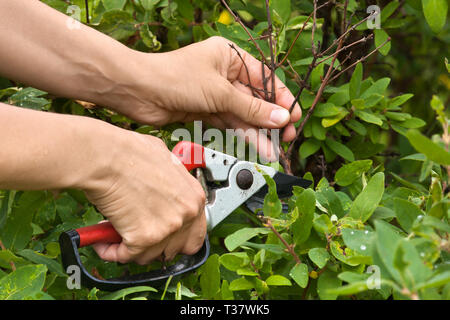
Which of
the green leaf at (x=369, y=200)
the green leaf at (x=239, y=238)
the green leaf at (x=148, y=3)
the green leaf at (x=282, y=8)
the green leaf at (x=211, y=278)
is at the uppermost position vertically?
the green leaf at (x=282, y=8)

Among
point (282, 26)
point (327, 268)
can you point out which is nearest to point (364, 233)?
point (327, 268)

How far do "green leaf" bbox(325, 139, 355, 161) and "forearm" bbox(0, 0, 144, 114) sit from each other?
0.65 m

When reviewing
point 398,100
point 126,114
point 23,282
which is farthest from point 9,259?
point 398,100

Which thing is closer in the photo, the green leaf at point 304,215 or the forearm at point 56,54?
the green leaf at point 304,215

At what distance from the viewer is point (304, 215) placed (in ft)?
4.23

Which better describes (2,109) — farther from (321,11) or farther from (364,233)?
(321,11)

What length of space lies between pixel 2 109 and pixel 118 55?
600mm

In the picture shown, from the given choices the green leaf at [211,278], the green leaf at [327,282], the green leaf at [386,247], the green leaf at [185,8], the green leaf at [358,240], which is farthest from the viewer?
the green leaf at [185,8]

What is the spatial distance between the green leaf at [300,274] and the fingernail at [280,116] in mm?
545

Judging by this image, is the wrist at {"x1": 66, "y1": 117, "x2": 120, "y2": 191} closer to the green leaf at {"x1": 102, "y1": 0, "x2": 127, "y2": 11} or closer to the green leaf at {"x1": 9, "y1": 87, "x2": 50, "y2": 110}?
the green leaf at {"x1": 9, "y1": 87, "x2": 50, "y2": 110}

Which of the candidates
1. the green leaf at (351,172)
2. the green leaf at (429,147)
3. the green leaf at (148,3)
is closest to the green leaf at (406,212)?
the green leaf at (429,147)

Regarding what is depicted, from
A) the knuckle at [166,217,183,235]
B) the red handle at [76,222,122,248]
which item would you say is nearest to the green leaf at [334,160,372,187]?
the knuckle at [166,217,183,235]

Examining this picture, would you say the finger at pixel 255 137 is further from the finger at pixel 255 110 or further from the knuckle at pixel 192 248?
the knuckle at pixel 192 248

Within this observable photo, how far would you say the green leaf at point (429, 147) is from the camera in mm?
1022
